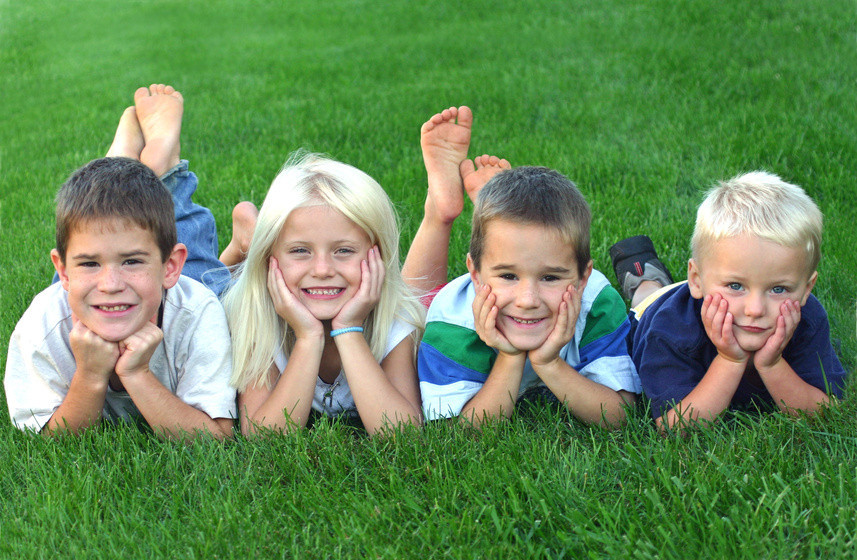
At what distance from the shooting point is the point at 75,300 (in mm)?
2971

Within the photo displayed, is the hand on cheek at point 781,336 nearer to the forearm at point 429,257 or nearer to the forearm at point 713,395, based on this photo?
the forearm at point 713,395

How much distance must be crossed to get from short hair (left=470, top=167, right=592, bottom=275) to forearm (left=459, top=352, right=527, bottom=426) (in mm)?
397

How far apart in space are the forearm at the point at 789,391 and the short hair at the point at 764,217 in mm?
388

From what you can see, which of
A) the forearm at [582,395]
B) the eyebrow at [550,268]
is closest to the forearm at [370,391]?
the forearm at [582,395]

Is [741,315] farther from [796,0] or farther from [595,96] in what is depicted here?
[796,0]

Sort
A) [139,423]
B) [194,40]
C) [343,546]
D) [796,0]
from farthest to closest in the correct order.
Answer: [194,40] → [796,0] → [139,423] → [343,546]

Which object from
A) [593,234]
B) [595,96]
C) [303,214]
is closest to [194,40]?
[595,96]

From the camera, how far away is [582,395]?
309 centimetres

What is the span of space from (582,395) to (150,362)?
173 centimetres

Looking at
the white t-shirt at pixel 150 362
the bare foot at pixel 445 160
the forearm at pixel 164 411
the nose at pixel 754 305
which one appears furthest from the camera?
the bare foot at pixel 445 160

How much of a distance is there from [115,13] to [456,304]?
14313 mm

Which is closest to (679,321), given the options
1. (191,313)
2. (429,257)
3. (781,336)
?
(781,336)

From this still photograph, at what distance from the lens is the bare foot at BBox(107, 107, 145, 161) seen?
4.57 metres

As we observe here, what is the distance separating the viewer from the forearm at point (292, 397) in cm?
315
